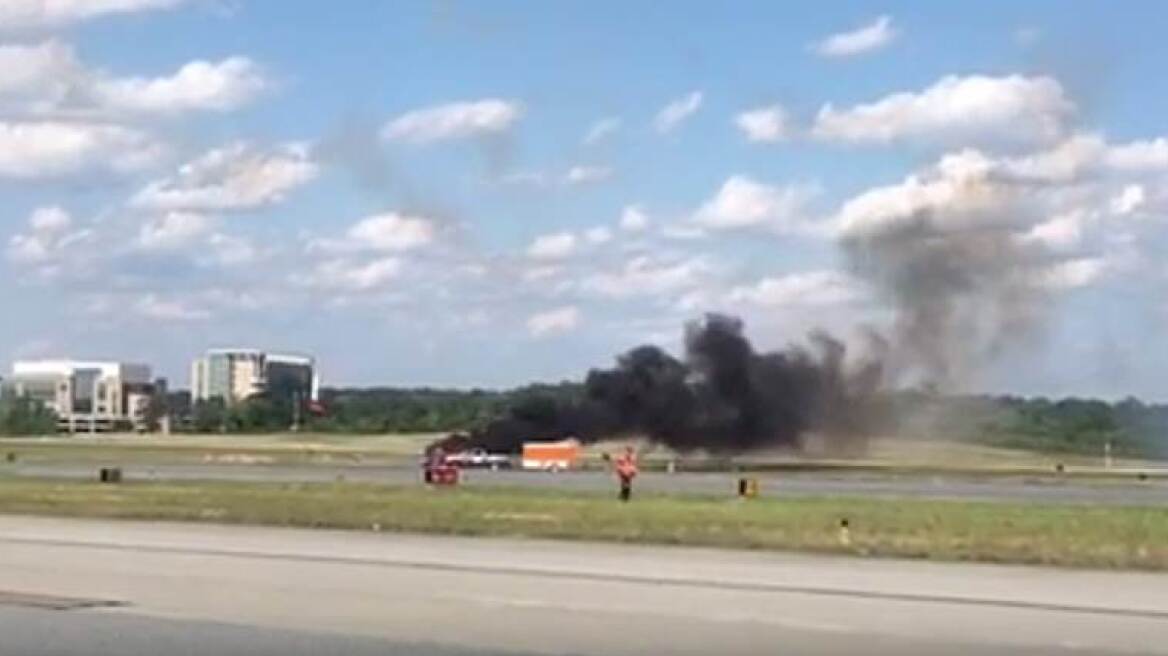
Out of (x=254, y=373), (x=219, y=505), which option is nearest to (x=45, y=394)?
(x=254, y=373)

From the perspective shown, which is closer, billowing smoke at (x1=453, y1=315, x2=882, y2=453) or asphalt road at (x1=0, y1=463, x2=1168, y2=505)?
asphalt road at (x1=0, y1=463, x2=1168, y2=505)

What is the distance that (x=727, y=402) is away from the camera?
334 feet

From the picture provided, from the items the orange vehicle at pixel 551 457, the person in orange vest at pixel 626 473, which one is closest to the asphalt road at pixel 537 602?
the person in orange vest at pixel 626 473

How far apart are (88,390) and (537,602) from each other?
6346 inches

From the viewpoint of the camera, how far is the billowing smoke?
101m

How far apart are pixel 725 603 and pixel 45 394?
15973 cm

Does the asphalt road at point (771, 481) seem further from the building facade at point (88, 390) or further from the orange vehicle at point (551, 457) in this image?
the building facade at point (88, 390)

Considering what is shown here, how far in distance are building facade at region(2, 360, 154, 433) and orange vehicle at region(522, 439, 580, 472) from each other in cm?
8457

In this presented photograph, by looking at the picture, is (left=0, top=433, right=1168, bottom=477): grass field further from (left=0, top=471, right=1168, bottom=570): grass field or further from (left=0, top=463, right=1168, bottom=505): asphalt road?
(left=0, top=471, right=1168, bottom=570): grass field

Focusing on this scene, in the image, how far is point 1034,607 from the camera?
66.6 feet

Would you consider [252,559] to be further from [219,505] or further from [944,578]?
[219,505]

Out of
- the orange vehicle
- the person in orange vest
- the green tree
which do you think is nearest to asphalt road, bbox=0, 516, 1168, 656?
the person in orange vest

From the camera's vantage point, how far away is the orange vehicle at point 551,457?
84.5 m

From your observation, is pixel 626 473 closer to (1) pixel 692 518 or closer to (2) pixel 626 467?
(2) pixel 626 467
